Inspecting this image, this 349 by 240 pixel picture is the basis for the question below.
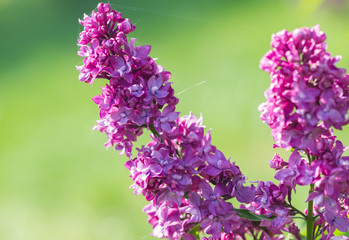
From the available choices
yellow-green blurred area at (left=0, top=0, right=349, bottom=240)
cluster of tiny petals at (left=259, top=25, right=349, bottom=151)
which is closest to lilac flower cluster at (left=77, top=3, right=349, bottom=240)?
cluster of tiny petals at (left=259, top=25, right=349, bottom=151)

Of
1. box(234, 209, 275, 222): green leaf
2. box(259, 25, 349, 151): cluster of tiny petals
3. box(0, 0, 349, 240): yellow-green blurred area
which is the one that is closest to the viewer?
box(259, 25, 349, 151): cluster of tiny petals

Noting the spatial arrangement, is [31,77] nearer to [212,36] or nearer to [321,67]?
[212,36]

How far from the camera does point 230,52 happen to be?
3.33m

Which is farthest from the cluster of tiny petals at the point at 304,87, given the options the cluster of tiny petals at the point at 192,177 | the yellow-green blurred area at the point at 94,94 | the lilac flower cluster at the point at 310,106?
the yellow-green blurred area at the point at 94,94

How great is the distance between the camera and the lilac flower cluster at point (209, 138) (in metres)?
0.66

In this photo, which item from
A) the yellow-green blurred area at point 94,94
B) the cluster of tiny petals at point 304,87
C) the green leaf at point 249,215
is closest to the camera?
the cluster of tiny petals at point 304,87

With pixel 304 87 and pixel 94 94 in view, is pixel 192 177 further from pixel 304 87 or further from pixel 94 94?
pixel 94 94

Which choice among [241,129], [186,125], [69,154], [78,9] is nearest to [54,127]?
[69,154]

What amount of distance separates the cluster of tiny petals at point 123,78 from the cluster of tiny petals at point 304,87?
144 millimetres

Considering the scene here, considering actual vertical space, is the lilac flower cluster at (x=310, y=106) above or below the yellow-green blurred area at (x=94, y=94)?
below

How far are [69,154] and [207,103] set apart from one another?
2.24ft

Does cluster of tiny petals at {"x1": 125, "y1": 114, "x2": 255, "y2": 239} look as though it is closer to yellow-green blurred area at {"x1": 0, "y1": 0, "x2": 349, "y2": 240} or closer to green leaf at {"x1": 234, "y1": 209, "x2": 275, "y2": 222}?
green leaf at {"x1": 234, "y1": 209, "x2": 275, "y2": 222}

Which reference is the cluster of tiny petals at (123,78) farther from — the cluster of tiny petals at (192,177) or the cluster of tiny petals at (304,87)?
the cluster of tiny petals at (304,87)

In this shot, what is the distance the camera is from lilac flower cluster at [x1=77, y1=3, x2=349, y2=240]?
662 millimetres
